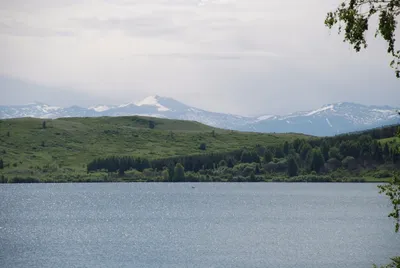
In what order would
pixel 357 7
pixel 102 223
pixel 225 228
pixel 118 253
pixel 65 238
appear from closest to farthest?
1. pixel 357 7
2. pixel 118 253
3. pixel 65 238
4. pixel 225 228
5. pixel 102 223

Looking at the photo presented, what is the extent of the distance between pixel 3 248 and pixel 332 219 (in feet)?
257

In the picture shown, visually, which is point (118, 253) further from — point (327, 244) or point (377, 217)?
point (377, 217)

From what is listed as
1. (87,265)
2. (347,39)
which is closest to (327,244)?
(87,265)

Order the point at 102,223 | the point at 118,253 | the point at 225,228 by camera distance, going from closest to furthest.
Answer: the point at 118,253, the point at 225,228, the point at 102,223

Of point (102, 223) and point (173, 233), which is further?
point (102, 223)

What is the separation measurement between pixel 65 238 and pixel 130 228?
2049 centimetres

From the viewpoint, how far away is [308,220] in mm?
148500

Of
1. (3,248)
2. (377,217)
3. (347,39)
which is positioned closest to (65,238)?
(3,248)

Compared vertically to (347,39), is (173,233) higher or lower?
lower

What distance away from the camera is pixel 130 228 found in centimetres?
13438

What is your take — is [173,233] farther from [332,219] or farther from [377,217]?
[377,217]

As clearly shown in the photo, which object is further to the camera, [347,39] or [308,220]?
[308,220]

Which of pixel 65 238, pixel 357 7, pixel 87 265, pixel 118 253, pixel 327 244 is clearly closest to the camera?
pixel 357 7

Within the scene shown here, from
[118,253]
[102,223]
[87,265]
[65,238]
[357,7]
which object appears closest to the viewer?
[357,7]
